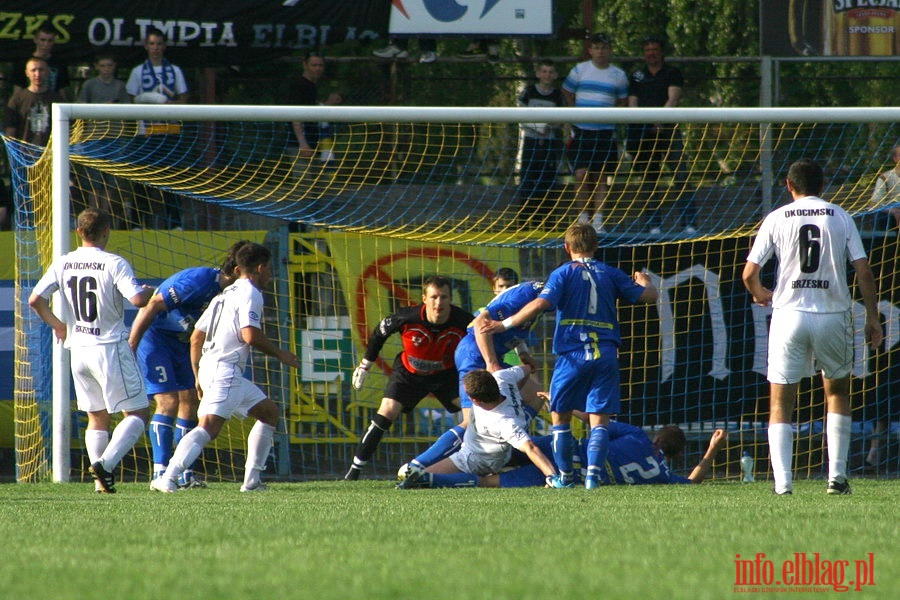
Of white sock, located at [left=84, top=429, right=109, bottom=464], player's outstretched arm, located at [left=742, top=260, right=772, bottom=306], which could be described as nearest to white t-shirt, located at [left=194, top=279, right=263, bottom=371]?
white sock, located at [left=84, top=429, right=109, bottom=464]

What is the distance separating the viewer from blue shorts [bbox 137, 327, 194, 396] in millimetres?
9312

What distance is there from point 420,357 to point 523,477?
4.77ft

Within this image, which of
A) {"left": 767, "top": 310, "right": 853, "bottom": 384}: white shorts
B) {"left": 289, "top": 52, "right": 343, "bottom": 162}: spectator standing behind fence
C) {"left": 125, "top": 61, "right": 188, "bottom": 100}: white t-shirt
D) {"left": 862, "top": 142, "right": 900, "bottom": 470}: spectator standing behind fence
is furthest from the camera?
{"left": 289, "top": 52, "right": 343, "bottom": 162}: spectator standing behind fence

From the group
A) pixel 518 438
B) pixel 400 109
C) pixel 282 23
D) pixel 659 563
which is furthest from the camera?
pixel 282 23

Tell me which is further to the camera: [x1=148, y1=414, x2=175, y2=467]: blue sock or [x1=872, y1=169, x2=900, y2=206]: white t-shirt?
[x1=872, y1=169, x2=900, y2=206]: white t-shirt

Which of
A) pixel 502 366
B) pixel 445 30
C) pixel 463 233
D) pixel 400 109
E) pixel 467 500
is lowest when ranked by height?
pixel 467 500

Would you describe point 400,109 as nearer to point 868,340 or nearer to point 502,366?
point 502,366

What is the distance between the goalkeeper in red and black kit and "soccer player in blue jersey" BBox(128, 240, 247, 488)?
1.26 meters

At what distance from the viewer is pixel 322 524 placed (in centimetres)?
568

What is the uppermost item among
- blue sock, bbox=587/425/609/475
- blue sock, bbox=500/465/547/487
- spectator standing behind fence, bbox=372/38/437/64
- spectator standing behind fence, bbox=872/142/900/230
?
spectator standing behind fence, bbox=372/38/437/64

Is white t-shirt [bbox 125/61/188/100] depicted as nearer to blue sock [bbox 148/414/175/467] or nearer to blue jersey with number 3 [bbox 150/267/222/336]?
blue jersey with number 3 [bbox 150/267/222/336]

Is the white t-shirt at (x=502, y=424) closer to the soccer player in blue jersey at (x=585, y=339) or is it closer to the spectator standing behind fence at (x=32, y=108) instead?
the soccer player in blue jersey at (x=585, y=339)

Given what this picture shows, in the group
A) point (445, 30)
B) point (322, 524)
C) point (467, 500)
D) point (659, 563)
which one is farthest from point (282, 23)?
point (659, 563)

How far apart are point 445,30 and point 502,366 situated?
5832mm
